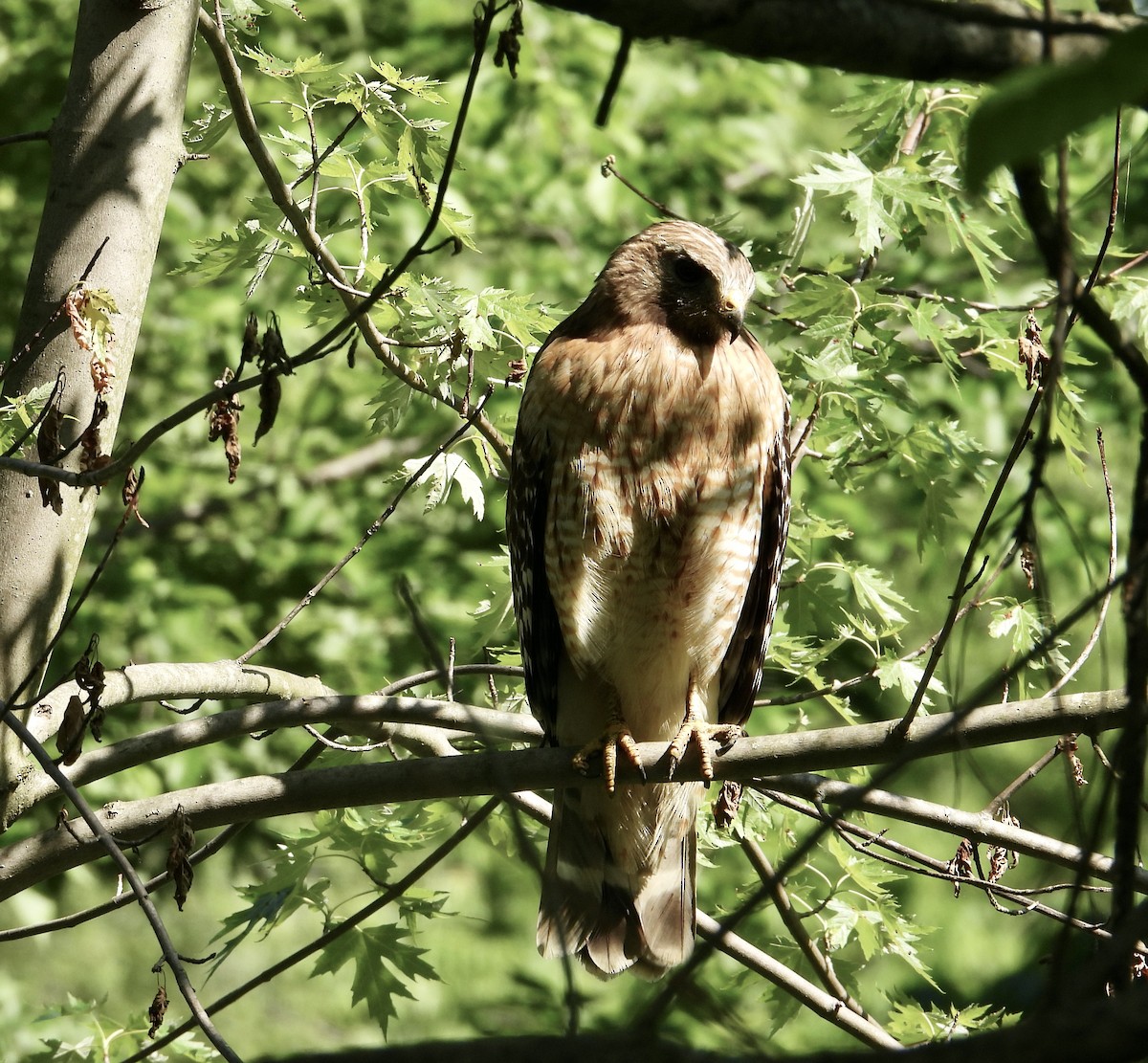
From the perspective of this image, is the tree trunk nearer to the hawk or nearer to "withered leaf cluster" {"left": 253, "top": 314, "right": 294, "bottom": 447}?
"withered leaf cluster" {"left": 253, "top": 314, "right": 294, "bottom": 447}

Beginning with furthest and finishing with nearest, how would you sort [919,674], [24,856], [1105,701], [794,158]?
1. [794,158]
2. [919,674]
3. [24,856]
4. [1105,701]

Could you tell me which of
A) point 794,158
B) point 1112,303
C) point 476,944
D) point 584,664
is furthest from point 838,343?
point 476,944

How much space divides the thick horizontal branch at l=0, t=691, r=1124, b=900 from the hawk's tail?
1.14 meters

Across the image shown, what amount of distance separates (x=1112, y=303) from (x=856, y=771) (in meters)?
1.51

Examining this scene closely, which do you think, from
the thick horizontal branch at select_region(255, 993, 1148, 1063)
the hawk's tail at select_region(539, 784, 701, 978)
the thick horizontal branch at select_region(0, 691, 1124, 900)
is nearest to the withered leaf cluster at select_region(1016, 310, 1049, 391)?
the thick horizontal branch at select_region(0, 691, 1124, 900)

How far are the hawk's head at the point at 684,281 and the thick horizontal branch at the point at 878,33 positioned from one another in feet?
7.59

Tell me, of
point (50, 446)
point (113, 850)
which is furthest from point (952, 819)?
point (50, 446)

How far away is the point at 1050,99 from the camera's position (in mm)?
838

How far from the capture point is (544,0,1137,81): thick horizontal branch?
117 centimetres

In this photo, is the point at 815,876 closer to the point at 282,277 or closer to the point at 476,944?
the point at 282,277

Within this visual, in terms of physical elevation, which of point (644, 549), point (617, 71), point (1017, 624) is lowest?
point (1017, 624)

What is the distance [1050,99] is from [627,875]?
345 cm

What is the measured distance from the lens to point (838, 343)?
351cm

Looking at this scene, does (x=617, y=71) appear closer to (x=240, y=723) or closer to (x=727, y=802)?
(x=240, y=723)
